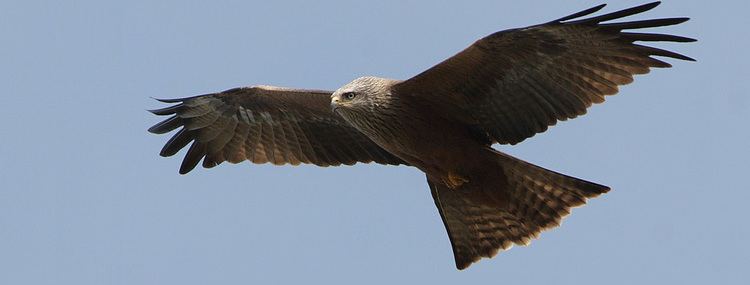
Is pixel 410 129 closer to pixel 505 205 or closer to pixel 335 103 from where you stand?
pixel 335 103

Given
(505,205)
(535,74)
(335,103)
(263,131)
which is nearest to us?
(535,74)

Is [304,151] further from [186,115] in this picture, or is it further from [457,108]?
[457,108]

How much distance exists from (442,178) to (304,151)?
1817 mm

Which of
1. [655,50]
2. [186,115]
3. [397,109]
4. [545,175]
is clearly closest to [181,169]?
[186,115]

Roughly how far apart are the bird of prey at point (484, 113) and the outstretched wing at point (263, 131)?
2 centimetres

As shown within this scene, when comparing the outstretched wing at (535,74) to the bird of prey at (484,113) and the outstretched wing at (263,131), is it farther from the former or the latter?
the outstretched wing at (263,131)

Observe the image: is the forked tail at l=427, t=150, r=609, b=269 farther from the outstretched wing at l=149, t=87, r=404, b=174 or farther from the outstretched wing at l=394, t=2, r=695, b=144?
the outstretched wing at l=149, t=87, r=404, b=174

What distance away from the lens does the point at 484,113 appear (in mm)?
12688

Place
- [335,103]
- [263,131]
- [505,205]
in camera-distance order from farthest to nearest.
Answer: [263,131] → [505,205] → [335,103]

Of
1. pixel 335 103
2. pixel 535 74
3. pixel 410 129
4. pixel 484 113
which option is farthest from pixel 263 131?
pixel 535 74

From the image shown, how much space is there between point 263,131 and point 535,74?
326 centimetres

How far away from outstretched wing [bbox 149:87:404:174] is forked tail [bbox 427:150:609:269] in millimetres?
819

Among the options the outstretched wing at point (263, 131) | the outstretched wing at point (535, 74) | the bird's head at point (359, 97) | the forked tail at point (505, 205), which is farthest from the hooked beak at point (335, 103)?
the forked tail at point (505, 205)

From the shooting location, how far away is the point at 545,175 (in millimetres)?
12812
